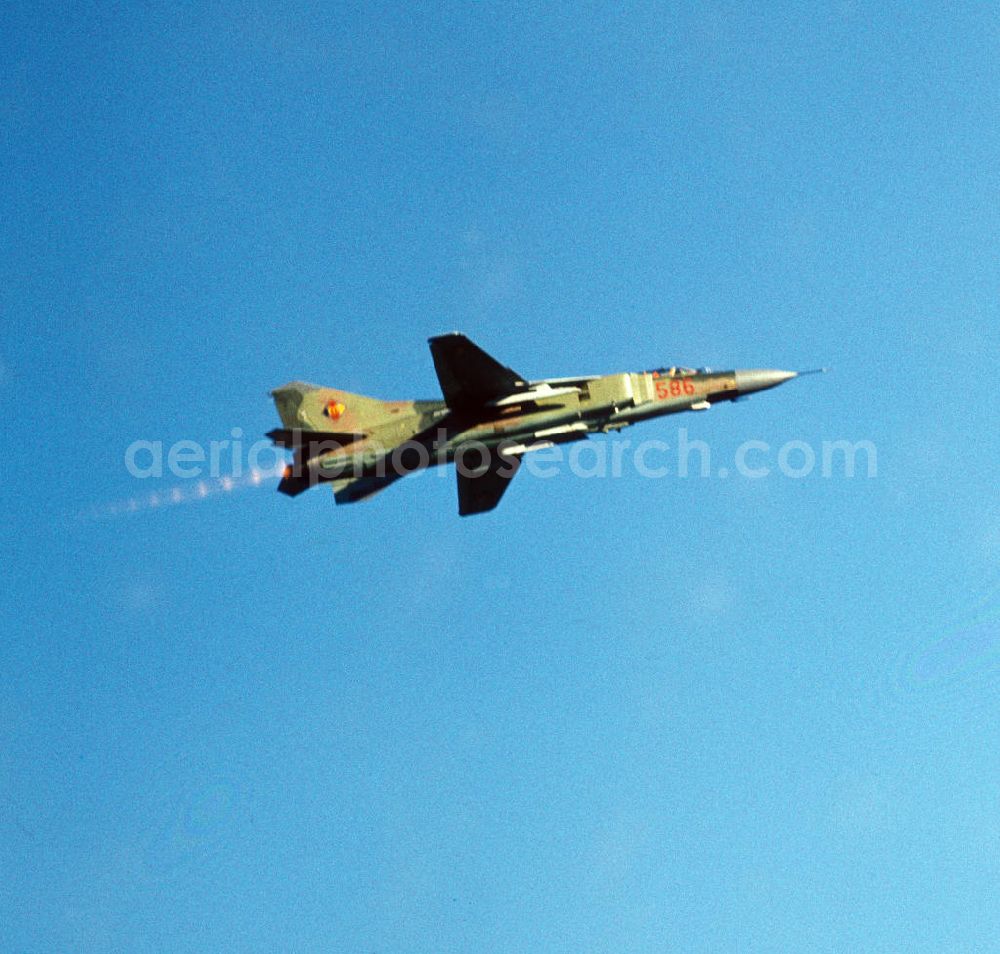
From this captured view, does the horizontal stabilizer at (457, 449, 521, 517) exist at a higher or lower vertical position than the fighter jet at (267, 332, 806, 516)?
lower

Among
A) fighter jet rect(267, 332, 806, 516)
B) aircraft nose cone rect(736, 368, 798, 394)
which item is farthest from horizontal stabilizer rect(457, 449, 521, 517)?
aircraft nose cone rect(736, 368, 798, 394)

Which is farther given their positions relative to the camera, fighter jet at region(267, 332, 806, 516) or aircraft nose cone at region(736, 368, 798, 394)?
aircraft nose cone at region(736, 368, 798, 394)

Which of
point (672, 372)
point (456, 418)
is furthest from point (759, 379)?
point (456, 418)

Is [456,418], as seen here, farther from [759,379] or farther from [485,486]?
[759,379]

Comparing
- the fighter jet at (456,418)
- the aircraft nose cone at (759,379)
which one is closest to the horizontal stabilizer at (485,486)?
the fighter jet at (456,418)

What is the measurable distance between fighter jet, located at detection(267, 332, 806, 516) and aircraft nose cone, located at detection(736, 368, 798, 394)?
108cm

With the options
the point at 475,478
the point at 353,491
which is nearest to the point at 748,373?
the point at 475,478

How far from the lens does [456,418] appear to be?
3653 centimetres

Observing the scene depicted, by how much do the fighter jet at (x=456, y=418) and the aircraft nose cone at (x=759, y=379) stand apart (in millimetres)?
1076

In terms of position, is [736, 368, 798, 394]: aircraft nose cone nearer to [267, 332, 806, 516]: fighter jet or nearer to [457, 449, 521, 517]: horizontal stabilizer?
[267, 332, 806, 516]: fighter jet

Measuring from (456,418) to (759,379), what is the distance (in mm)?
11826

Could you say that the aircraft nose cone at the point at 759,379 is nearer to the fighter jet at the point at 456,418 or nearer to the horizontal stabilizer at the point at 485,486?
the fighter jet at the point at 456,418

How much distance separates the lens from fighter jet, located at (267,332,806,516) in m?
36.0

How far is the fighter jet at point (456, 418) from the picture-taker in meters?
36.0
